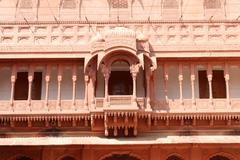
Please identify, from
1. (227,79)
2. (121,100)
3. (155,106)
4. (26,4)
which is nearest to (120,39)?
(121,100)

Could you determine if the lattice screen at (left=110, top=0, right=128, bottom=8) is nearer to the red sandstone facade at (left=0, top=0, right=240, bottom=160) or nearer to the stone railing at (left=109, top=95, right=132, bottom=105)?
the red sandstone facade at (left=0, top=0, right=240, bottom=160)

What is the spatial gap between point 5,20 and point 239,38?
8.96 meters

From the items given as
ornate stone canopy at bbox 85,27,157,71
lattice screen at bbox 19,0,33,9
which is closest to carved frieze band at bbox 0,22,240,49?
ornate stone canopy at bbox 85,27,157,71

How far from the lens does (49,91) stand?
56.2 ft

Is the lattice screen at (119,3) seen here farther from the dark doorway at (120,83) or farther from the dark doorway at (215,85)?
the dark doorway at (215,85)

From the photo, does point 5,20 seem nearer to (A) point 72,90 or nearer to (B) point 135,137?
(A) point 72,90

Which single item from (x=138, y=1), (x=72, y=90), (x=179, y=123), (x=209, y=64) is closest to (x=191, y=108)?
(x=179, y=123)

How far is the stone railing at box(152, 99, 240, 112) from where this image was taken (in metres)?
16.5

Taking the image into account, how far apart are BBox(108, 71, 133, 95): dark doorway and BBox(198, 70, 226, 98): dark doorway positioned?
256 centimetres

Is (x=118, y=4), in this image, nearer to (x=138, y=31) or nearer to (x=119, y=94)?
(x=138, y=31)

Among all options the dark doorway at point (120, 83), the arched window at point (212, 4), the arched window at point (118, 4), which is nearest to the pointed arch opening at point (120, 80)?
the dark doorway at point (120, 83)

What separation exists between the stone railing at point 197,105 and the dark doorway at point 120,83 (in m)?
1.20

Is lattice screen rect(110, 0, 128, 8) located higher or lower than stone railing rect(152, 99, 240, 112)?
higher

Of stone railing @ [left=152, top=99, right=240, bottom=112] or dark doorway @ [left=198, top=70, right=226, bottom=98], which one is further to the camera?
dark doorway @ [left=198, top=70, right=226, bottom=98]
